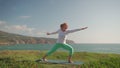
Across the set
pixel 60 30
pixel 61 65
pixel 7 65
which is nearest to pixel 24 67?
pixel 7 65

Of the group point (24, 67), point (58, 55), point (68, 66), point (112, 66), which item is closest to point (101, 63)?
point (112, 66)

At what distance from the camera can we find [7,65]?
11.7 metres

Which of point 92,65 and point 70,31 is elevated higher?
point 70,31

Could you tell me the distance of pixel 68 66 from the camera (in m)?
12.5

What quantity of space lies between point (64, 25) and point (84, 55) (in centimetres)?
686

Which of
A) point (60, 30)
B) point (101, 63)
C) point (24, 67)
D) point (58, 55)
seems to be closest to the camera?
point (24, 67)

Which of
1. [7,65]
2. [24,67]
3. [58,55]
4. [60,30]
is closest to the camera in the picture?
[24,67]

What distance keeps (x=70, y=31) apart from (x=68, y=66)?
181 cm

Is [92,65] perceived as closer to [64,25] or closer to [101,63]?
[101,63]

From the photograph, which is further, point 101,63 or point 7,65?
point 101,63

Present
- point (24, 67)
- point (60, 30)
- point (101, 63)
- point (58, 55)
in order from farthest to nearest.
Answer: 1. point (58, 55)
2. point (60, 30)
3. point (101, 63)
4. point (24, 67)

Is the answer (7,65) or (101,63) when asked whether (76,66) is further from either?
(7,65)

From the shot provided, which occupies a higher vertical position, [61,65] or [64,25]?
[64,25]

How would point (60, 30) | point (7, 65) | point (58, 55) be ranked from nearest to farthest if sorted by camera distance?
1. point (7, 65)
2. point (60, 30)
3. point (58, 55)
